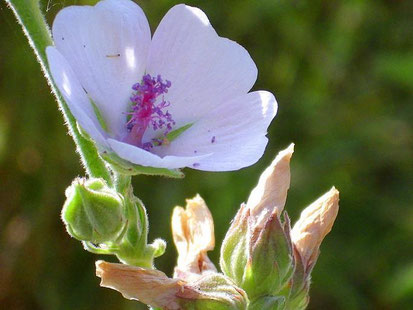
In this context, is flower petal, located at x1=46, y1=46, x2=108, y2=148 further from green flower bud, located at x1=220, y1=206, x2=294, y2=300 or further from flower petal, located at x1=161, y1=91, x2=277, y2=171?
green flower bud, located at x1=220, y1=206, x2=294, y2=300

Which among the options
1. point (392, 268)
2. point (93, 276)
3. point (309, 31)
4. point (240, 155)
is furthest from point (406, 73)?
point (240, 155)

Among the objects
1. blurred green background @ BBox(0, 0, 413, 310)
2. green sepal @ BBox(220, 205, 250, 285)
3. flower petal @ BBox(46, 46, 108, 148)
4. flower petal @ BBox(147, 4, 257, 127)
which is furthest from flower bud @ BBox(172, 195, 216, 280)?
blurred green background @ BBox(0, 0, 413, 310)

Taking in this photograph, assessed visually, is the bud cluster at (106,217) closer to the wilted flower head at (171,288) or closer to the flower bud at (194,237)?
the wilted flower head at (171,288)

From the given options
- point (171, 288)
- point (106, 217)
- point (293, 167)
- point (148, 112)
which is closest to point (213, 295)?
point (171, 288)

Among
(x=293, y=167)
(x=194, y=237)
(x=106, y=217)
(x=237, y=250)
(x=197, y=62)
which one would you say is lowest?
(x=293, y=167)

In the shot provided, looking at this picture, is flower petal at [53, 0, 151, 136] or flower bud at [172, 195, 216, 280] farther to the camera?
flower bud at [172, 195, 216, 280]

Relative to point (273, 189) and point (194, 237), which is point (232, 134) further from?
point (194, 237)

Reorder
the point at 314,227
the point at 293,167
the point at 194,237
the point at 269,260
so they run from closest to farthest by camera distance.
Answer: the point at 269,260, the point at 314,227, the point at 194,237, the point at 293,167

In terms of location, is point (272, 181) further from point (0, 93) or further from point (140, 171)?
point (0, 93)
